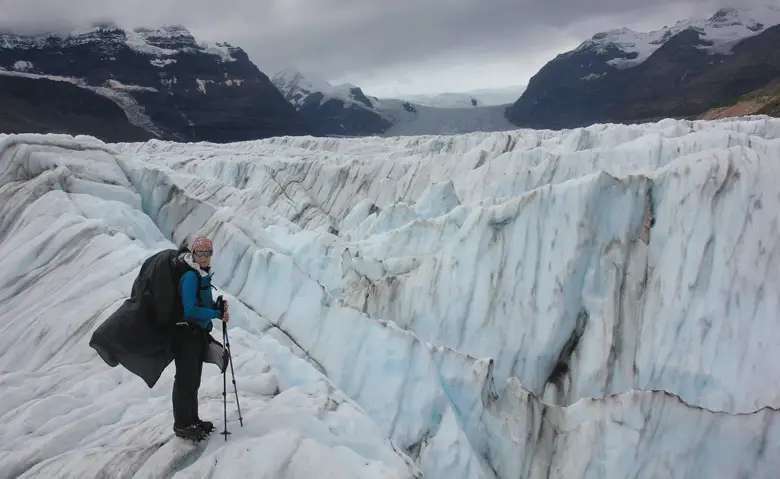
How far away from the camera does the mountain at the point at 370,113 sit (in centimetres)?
11756

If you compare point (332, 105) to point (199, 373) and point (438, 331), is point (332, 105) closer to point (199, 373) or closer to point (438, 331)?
point (438, 331)

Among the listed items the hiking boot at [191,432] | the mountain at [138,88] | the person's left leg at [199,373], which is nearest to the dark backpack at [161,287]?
the person's left leg at [199,373]

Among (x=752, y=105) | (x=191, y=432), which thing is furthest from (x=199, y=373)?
(x=752, y=105)

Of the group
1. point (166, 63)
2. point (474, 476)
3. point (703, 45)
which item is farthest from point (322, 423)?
point (703, 45)

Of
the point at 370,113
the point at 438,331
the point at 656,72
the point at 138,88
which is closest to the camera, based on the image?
the point at 438,331

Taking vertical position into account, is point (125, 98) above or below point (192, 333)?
above

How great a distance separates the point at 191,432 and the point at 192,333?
735 millimetres

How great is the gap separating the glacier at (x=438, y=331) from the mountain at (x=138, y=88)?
68.2m

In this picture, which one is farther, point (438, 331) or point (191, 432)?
point (438, 331)

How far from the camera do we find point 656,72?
118 meters

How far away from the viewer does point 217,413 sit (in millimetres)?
4344

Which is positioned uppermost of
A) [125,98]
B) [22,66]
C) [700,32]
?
[700,32]

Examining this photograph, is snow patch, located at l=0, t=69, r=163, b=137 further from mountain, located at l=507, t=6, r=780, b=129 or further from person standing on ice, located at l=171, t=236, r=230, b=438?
person standing on ice, located at l=171, t=236, r=230, b=438

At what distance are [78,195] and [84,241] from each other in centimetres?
253
